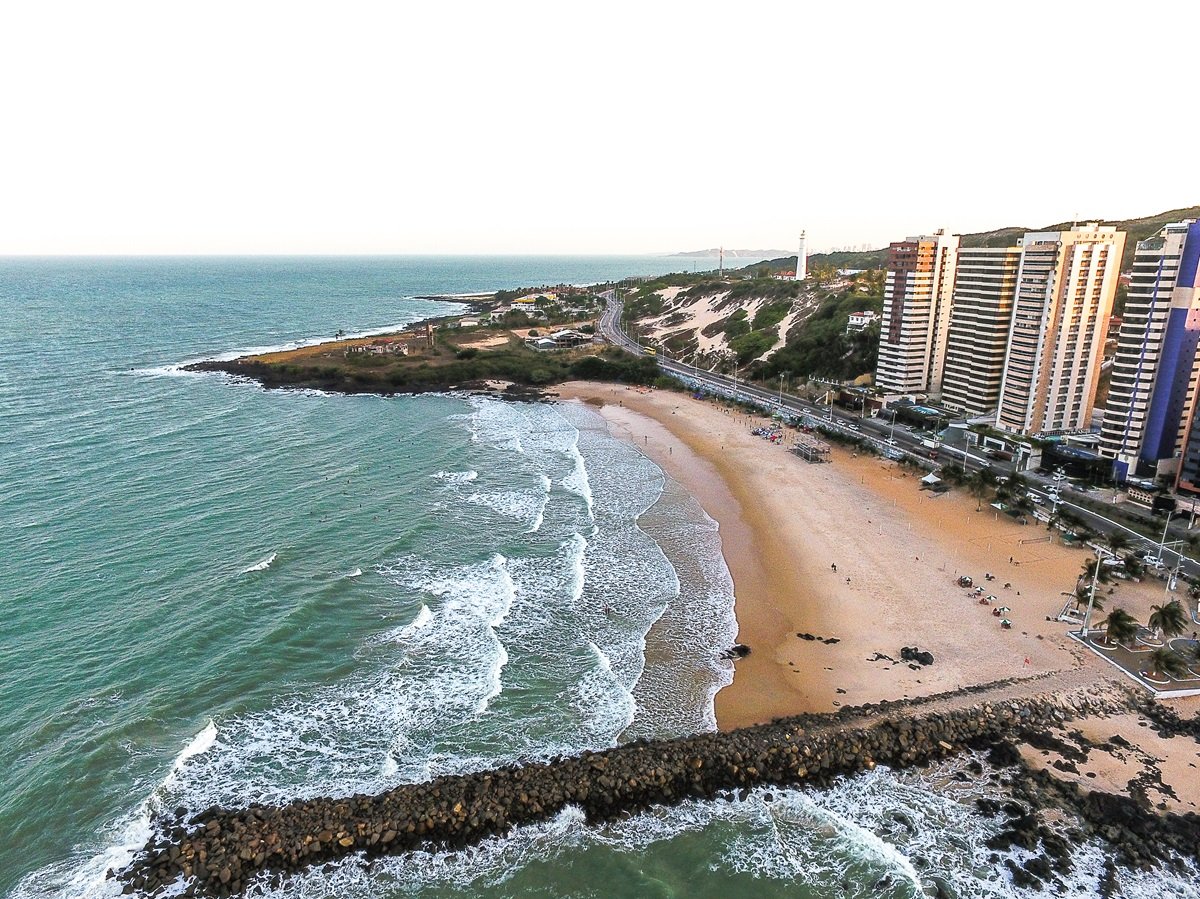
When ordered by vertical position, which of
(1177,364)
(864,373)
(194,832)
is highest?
(1177,364)

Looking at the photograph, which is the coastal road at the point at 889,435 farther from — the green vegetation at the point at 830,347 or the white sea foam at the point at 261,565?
the white sea foam at the point at 261,565

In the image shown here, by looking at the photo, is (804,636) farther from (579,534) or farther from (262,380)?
(262,380)

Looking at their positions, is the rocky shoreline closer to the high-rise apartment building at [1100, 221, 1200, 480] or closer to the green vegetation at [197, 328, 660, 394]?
the green vegetation at [197, 328, 660, 394]

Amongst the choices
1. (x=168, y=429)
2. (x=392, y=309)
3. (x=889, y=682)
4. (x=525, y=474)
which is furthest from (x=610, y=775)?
(x=392, y=309)

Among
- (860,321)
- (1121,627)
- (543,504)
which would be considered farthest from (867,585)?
(860,321)

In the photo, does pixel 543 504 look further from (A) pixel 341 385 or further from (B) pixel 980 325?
(A) pixel 341 385
